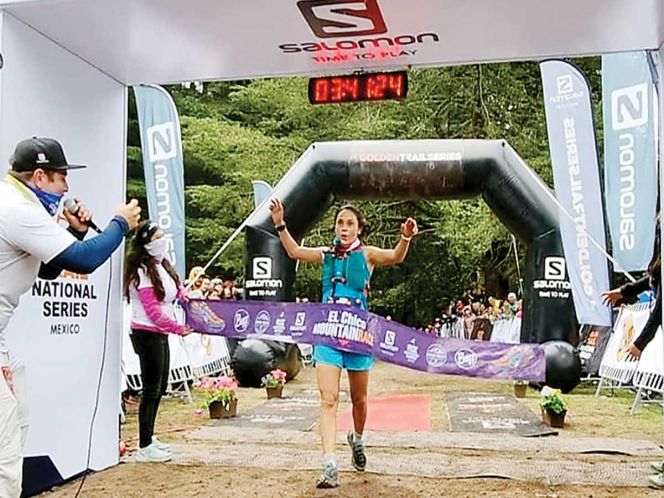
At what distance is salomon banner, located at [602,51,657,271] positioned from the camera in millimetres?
8477

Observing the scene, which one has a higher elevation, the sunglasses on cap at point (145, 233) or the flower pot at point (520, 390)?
the sunglasses on cap at point (145, 233)

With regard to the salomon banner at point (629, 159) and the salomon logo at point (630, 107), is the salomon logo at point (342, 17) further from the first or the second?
the salomon logo at point (630, 107)

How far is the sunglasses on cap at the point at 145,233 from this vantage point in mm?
5047

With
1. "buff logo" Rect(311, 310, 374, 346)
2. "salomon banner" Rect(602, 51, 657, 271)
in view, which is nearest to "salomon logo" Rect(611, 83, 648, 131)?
"salomon banner" Rect(602, 51, 657, 271)

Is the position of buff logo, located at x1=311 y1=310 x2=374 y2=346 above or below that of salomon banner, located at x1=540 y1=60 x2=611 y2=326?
below

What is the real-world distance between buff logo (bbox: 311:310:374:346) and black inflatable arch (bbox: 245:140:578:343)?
4428mm

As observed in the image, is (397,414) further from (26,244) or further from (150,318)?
(26,244)

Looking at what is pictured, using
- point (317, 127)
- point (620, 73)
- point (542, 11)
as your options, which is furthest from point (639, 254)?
point (317, 127)

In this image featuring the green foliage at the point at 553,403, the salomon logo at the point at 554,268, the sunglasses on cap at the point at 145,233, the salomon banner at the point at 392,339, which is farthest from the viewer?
the salomon logo at the point at 554,268

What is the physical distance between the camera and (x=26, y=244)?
2.83 meters

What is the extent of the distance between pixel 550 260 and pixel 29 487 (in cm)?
681

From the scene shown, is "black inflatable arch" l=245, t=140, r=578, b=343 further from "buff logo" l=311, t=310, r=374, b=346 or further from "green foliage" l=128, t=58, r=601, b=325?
"green foliage" l=128, t=58, r=601, b=325

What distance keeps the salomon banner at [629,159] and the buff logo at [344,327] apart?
521 cm

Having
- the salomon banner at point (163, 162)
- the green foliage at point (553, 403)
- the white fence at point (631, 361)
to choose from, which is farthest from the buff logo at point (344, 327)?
the salomon banner at point (163, 162)
